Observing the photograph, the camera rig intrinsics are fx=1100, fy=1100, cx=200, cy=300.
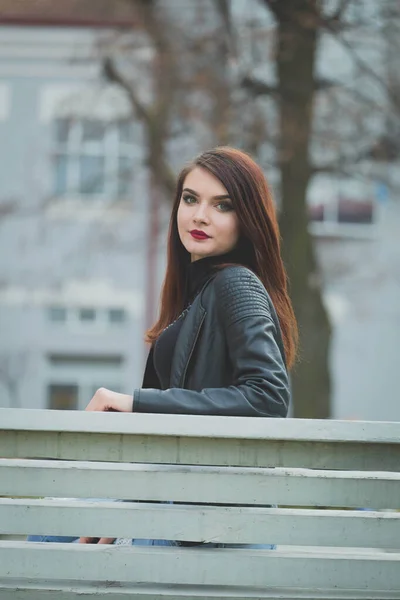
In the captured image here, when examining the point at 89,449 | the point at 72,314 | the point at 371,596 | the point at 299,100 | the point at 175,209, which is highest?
the point at 299,100

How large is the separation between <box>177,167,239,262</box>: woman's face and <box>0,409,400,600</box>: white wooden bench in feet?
2.83

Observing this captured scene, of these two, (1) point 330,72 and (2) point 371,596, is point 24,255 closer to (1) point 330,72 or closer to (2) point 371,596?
(1) point 330,72

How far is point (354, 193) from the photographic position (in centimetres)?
2148

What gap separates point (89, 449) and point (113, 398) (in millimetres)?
286

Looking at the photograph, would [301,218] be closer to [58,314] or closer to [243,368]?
[58,314]

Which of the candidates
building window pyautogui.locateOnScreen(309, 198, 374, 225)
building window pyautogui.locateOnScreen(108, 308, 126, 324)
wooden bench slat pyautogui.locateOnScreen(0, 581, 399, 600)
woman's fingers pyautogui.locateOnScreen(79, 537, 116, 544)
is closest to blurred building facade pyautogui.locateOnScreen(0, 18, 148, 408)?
building window pyautogui.locateOnScreen(108, 308, 126, 324)

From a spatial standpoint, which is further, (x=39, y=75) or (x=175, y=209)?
(x=39, y=75)

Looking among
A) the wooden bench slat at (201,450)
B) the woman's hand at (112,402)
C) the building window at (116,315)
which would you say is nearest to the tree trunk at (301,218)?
the building window at (116,315)

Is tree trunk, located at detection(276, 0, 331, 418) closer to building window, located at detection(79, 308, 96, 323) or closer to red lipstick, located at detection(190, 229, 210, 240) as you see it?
building window, located at detection(79, 308, 96, 323)

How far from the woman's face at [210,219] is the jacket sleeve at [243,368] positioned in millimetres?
215

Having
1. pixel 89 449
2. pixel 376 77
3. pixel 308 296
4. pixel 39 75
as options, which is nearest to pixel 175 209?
pixel 89 449

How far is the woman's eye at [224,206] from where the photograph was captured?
9.86 ft

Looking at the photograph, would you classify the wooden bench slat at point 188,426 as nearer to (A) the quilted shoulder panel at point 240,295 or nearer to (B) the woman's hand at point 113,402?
(B) the woman's hand at point 113,402

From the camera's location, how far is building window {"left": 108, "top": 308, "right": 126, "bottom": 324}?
21125 millimetres
